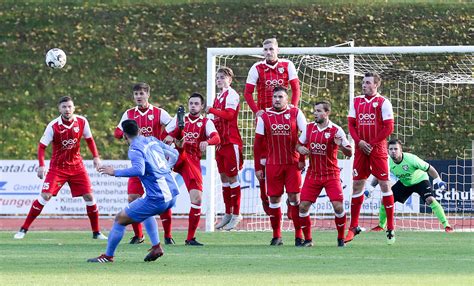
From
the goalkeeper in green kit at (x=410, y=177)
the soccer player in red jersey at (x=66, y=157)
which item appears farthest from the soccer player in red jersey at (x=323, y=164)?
the goalkeeper in green kit at (x=410, y=177)

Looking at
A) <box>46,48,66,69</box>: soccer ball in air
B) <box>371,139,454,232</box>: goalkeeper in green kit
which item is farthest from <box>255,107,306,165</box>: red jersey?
<box>46,48,66,69</box>: soccer ball in air

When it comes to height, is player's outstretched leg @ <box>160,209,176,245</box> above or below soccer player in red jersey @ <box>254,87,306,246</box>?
below

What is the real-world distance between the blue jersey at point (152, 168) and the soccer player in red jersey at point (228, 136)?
4162 mm

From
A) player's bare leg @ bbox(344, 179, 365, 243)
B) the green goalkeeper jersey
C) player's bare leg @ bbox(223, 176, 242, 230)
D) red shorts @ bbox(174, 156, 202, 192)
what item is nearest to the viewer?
red shorts @ bbox(174, 156, 202, 192)

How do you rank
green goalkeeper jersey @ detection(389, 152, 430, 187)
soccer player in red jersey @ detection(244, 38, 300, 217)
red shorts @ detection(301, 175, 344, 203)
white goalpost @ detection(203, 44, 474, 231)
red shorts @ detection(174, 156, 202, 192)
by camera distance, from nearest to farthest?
red shorts @ detection(301, 175, 344, 203)
red shorts @ detection(174, 156, 202, 192)
soccer player in red jersey @ detection(244, 38, 300, 217)
green goalkeeper jersey @ detection(389, 152, 430, 187)
white goalpost @ detection(203, 44, 474, 231)

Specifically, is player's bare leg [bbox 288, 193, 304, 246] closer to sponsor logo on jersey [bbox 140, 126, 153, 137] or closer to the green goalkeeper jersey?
sponsor logo on jersey [bbox 140, 126, 153, 137]

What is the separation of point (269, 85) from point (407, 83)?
23.7ft

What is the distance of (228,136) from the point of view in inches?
657

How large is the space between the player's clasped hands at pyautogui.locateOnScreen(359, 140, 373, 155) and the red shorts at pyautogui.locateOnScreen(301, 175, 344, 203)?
3.23 ft

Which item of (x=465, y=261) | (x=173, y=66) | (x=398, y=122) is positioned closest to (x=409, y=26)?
(x=173, y=66)

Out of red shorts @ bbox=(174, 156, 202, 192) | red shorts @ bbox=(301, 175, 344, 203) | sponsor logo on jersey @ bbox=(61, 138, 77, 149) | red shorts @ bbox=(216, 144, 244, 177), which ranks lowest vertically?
red shorts @ bbox=(301, 175, 344, 203)

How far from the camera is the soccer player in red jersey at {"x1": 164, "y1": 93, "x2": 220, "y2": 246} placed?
15.1 metres

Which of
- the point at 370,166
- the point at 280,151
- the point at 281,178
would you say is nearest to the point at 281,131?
the point at 280,151

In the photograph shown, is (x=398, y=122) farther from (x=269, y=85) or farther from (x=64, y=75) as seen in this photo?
(x=64, y=75)
